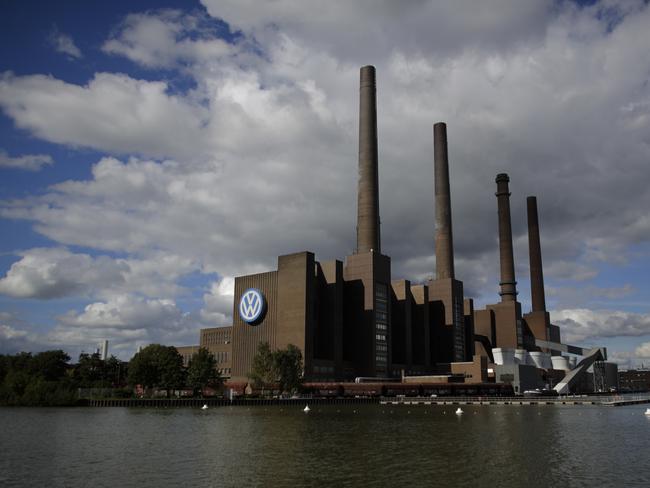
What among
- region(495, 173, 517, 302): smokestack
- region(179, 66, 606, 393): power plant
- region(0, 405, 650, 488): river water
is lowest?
region(0, 405, 650, 488): river water

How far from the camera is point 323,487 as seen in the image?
31984 mm

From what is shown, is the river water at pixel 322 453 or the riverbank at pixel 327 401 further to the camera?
the riverbank at pixel 327 401

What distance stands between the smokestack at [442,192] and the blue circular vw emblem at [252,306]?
56.8 metres

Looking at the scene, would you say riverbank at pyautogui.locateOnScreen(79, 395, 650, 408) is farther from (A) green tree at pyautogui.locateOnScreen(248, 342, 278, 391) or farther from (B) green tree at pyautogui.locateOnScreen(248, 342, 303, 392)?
(A) green tree at pyautogui.locateOnScreen(248, 342, 278, 391)

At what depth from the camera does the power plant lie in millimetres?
146625

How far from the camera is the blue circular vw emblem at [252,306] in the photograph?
15262 centimetres

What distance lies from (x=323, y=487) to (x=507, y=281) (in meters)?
172

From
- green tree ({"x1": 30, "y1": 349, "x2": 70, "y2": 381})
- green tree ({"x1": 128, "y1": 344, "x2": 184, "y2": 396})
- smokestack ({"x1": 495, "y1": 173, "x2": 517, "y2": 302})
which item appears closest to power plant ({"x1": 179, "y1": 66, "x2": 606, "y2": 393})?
smokestack ({"x1": 495, "y1": 173, "x2": 517, "y2": 302})

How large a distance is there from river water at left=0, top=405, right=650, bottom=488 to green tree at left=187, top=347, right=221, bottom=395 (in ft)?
161

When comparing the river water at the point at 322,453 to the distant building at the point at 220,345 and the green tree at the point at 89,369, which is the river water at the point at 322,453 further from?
the distant building at the point at 220,345

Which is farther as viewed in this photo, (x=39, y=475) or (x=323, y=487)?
(x=39, y=475)

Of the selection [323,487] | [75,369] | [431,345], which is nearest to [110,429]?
[323,487]

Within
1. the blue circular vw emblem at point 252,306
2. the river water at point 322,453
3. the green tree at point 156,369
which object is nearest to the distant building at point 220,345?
the blue circular vw emblem at point 252,306

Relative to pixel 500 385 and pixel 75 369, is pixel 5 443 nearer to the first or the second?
pixel 75 369
